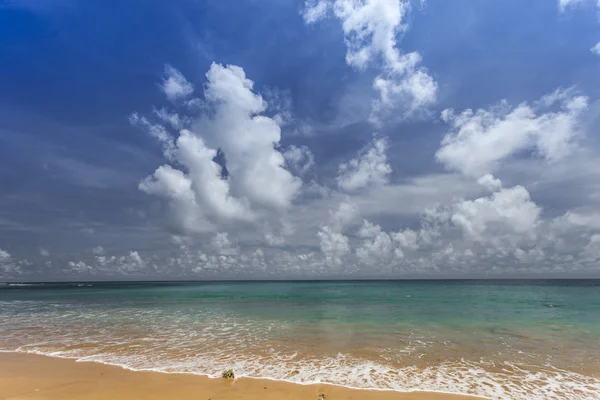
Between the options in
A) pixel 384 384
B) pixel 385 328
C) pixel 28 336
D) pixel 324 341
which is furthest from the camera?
pixel 385 328

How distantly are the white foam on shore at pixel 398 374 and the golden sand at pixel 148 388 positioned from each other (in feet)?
1.65

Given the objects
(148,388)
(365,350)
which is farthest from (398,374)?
(148,388)

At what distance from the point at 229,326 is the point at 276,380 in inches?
500

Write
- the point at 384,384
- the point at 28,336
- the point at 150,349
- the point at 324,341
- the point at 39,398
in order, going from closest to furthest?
the point at 39,398, the point at 384,384, the point at 150,349, the point at 324,341, the point at 28,336

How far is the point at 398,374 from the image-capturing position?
425 inches

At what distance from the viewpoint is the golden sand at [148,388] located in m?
8.80

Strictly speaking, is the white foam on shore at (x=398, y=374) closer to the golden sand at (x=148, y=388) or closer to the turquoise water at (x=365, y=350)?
the turquoise water at (x=365, y=350)

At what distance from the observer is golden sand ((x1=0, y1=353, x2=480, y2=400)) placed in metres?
8.80

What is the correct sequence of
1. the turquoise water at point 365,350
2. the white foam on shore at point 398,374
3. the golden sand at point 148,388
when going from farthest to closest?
the turquoise water at point 365,350 < the white foam on shore at point 398,374 < the golden sand at point 148,388

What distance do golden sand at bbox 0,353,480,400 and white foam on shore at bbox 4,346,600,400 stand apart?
50cm

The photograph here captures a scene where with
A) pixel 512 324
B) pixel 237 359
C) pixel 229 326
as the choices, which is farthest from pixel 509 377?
pixel 229 326

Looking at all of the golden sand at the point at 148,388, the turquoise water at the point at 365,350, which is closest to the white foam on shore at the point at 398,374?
the turquoise water at the point at 365,350

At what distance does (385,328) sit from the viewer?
2033cm

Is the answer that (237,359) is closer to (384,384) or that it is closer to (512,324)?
(384,384)
